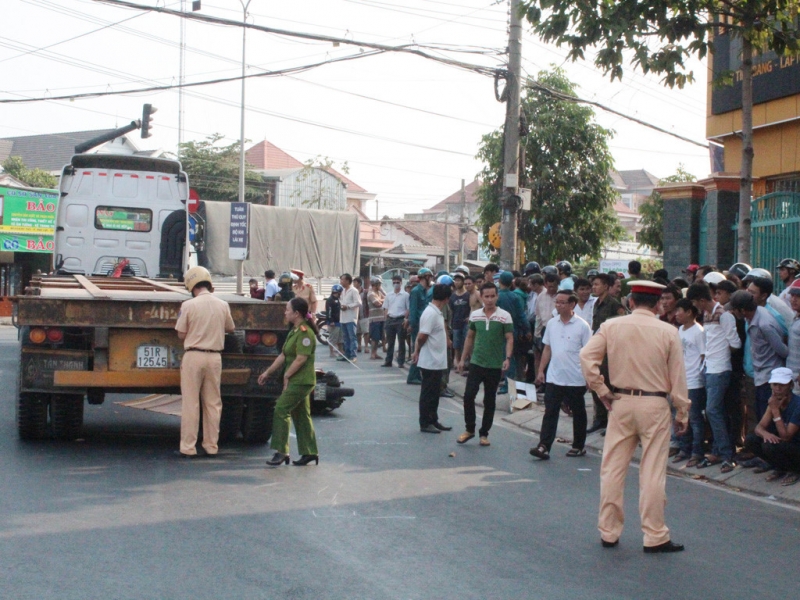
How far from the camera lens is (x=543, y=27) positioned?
33.8ft

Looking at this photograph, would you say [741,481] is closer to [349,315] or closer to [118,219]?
[118,219]

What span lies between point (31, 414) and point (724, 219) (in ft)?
38.0

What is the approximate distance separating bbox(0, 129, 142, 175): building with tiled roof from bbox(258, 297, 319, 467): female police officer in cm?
6420

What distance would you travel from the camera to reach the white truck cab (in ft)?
48.7

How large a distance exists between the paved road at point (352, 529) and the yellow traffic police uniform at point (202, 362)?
13.7 inches

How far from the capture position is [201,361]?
882cm

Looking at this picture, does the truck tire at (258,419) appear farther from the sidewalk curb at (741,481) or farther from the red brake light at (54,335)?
the sidewalk curb at (741,481)

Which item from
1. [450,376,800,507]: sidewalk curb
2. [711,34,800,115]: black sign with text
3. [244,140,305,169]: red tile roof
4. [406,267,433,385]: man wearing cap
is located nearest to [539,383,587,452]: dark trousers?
[450,376,800,507]: sidewalk curb

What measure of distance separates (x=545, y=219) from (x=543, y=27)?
66.5ft

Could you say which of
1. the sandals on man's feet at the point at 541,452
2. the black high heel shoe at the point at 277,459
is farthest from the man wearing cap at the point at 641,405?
the black high heel shoe at the point at 277,459

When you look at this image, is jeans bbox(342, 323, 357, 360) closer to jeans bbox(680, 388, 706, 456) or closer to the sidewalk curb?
the sidewalk curb

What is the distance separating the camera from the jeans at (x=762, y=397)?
8977 millimetres

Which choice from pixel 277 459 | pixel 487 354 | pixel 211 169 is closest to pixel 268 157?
pixel 211 169

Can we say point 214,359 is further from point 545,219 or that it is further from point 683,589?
point 545,219
